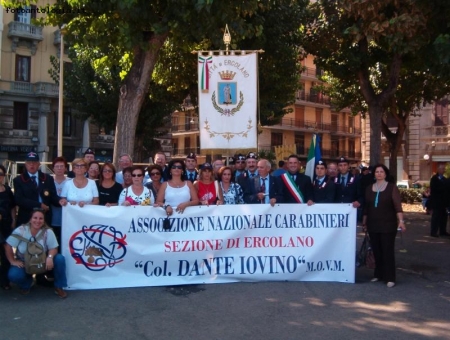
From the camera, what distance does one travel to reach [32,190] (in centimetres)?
733

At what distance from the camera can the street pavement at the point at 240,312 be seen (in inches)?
218

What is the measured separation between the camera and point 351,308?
6.41m

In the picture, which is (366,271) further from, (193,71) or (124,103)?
(193,71)

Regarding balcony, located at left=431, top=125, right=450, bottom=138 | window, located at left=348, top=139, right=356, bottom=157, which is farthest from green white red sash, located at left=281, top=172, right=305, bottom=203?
window, located at left=348, top=139, right=356, bottom=157

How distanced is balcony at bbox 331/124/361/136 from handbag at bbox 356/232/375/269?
180 feet

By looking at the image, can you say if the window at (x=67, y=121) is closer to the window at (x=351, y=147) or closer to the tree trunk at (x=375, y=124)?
the tree trunk at (x=375, y=124)

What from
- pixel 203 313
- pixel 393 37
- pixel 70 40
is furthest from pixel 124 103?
pixel 203 313

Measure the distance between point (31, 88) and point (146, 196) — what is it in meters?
29.2

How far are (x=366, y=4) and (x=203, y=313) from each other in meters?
7.79

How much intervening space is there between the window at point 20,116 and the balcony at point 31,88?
888mm

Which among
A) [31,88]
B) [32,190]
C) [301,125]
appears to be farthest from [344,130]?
[32,190]

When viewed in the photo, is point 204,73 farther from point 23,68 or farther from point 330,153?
point 330,153

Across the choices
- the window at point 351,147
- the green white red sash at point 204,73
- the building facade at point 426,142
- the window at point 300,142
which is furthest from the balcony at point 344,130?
the green white red sash at point 204,73

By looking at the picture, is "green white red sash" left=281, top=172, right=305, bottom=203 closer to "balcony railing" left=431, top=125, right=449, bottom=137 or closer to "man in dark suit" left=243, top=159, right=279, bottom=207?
"man in dark suit" left=243, top=159, right=279, bottom=207
